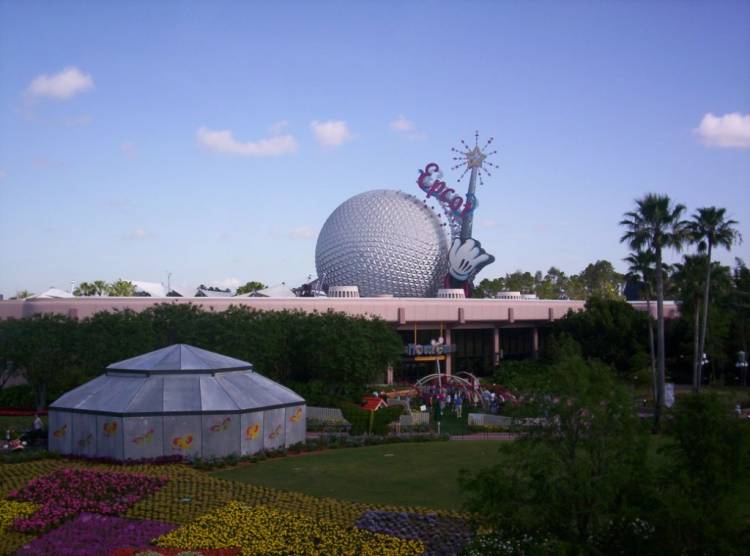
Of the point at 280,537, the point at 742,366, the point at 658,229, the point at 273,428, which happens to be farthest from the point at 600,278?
the point at 280,537

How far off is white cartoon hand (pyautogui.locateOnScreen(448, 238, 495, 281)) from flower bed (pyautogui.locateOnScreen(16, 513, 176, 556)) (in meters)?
45.9

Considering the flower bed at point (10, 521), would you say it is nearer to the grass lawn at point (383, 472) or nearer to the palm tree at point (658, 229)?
the grass lawn at point (383, 472)

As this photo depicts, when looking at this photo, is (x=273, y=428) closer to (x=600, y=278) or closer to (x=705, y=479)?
(x=705, y=479)

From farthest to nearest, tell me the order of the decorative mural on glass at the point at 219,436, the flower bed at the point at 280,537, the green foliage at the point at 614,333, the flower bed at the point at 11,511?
1. the green foliage at the point at 614,333
2. the decorative mural on glass at the point at 219,436
3. the flower bed at the point at 11,511
4. the flower bed at the point at 280,537

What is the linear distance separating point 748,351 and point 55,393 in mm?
43449

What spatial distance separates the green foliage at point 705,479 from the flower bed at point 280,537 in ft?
19.5

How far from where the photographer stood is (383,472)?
23.6 meters

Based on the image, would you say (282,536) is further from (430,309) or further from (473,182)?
(473,182)

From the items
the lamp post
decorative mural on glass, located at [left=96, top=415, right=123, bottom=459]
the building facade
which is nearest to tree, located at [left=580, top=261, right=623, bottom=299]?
the building facade

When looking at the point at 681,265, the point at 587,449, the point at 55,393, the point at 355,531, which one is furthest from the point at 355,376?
the point at 587,449

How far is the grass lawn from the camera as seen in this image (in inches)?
806

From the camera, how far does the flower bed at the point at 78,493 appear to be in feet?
59.9

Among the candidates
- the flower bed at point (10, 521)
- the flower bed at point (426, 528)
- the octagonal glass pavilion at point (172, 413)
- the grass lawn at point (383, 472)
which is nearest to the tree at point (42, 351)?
the octagonal glass pavilion at point (172, 413)

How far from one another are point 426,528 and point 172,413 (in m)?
11.6
